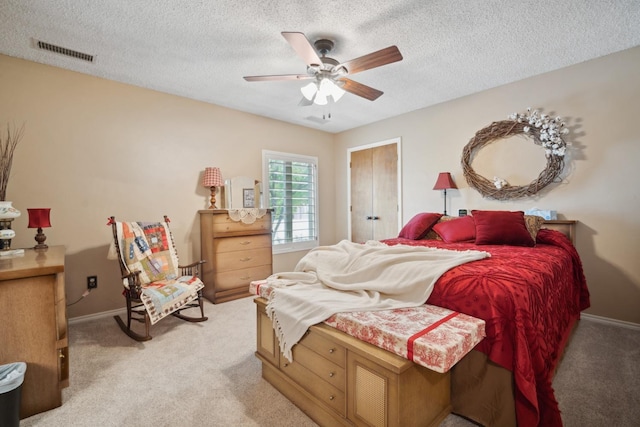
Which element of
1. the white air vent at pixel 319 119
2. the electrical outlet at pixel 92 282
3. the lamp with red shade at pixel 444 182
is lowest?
the electrical outlet at pixel 92 282

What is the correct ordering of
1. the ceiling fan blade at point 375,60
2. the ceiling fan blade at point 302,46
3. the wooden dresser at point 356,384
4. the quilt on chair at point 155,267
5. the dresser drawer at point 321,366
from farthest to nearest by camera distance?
the quilt on chair at point 155,267, the ceiling fan blade at point 375,60, the ceiling fan blade at point 302,46, the dresser drawer at point 321,366, the wooden dresser at point 356,384

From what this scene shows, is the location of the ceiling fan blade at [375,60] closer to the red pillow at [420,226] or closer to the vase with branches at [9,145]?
the red pillow at [420,226]

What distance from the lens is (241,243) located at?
3.86 meters

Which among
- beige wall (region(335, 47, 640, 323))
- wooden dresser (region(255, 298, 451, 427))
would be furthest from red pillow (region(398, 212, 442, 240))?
wooden dresser (region(255, 298, 451, 427))

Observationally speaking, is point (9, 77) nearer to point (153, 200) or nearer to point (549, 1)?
point (153, 200)

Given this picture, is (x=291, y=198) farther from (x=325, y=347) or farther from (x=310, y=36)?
(x=325, y=347)

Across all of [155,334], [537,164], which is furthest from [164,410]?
[537,164]

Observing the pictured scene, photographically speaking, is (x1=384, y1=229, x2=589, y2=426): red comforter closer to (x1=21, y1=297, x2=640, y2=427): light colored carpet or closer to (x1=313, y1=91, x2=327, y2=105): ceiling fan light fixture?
(x1=21, y1=297, x2=640, y2=427): light colored carpet

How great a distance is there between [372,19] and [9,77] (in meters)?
3.32

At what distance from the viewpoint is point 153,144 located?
3.55 m

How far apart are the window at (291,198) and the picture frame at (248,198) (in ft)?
0.93

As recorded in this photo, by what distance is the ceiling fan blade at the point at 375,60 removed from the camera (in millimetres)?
2062

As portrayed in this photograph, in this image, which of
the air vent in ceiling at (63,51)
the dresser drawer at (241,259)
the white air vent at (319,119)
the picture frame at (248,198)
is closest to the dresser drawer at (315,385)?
the dresser drawer at (241,259)

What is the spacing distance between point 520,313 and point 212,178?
350 cm
